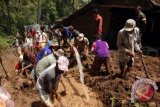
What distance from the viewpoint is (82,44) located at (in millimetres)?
13109

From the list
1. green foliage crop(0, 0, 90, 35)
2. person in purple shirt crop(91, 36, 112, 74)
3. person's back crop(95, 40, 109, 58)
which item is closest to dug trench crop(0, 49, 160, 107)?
person in purple shirt crop(91, 36, 112, 74)

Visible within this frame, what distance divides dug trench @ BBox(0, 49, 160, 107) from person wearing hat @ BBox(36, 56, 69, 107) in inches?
22.4

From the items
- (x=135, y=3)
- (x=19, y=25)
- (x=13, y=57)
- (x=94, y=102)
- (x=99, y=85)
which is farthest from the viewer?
(x=19, y=25)

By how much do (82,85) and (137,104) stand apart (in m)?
2.54

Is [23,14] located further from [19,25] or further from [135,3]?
[135,3]

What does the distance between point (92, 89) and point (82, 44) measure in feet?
8.42

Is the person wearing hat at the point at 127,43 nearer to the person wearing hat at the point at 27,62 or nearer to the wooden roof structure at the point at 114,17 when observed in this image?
the person wearing hat at the point at 27,62

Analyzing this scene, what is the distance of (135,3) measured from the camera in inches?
632

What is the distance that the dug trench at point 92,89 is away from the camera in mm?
9977

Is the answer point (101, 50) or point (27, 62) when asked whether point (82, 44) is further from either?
point (27, 62)

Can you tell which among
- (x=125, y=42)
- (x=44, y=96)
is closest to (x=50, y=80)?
(x=44, y=96)

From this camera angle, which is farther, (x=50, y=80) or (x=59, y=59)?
(x=50, y=80)

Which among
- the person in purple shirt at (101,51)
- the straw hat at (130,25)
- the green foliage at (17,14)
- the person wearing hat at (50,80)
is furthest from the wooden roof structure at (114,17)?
the green foliage at (17,14)

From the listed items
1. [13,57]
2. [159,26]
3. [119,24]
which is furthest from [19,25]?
[159,26]
